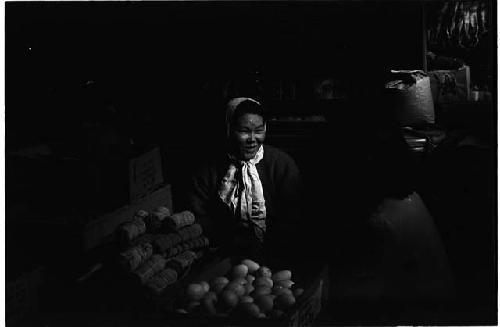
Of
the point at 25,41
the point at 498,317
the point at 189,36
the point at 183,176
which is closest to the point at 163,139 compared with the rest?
the point at 183,176

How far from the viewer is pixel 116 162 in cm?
402

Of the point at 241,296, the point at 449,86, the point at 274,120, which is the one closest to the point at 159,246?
the point at 241,296

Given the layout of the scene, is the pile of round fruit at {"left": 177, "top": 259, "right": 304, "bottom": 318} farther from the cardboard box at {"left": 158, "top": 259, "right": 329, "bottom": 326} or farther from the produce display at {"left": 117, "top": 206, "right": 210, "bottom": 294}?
the produce display at {"left": 117, "top": 206, "right": 210, "bottom": 294}

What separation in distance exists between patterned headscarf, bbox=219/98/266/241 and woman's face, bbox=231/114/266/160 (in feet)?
0.14

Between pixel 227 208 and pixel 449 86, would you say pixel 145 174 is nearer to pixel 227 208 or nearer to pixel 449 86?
pixel 227 208

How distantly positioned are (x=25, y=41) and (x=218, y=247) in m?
1.56

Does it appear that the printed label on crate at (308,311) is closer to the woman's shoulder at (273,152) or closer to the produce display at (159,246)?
the produce display at (159,246)

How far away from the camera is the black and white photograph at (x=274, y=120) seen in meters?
4.14

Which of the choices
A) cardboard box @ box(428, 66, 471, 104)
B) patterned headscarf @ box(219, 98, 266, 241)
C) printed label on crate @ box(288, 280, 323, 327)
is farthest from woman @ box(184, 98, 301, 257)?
cardboard box @ box(428, 66, 471, 104)

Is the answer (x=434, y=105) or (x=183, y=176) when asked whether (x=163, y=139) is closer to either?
(x=183, y=176)

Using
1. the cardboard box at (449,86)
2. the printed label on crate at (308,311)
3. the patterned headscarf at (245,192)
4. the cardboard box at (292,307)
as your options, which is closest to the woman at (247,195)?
the patterned headscarf at (245,192)

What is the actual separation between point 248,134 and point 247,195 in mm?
351

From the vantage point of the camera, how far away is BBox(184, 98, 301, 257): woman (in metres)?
4.22

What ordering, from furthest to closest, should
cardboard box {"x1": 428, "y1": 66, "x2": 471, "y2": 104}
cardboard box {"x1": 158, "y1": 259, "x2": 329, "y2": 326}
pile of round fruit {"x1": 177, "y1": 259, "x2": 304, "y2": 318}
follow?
cardboard box {"x1": 428, "y1": 66, "x2": 471, "y2": 104} < pile of round fruit {"x1": 177, "y1": 259, "x2": 304, "y2": 318} < cardboard box {"x1": 158, "y1": 259, "x2": 329, "y2": 326}
